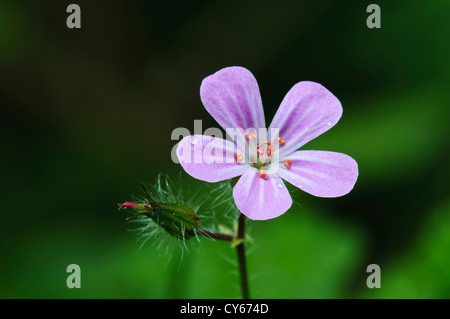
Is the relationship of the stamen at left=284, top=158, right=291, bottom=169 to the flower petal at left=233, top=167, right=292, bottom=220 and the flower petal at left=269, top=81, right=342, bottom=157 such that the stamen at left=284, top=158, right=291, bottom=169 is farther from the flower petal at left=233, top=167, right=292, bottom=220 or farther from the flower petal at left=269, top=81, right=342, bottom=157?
the flower petal at left=233, top=167, right=292, bottom=220

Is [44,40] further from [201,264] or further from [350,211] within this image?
[350,211]

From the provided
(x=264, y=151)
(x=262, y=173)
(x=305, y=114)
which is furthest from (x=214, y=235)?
(x=305, y=114)

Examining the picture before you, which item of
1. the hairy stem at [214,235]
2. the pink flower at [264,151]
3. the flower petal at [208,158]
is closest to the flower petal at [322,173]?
the pink flower at [264,151]

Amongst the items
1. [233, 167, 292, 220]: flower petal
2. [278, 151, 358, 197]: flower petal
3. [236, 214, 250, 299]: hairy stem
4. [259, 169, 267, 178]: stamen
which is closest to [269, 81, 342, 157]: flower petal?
[278, 151, 358, 197]: flower petal

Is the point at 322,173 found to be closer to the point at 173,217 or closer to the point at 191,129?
the point at 173,217

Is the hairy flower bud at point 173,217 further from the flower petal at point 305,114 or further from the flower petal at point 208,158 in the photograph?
the flower petal at point 305,114
